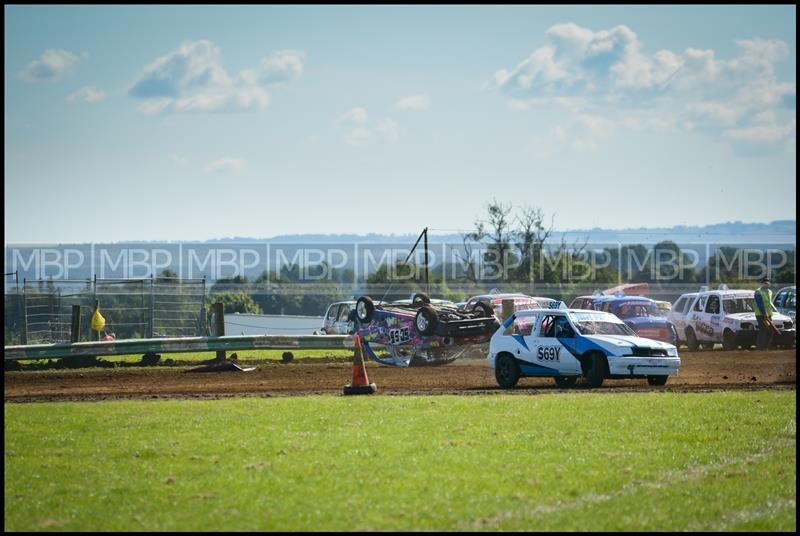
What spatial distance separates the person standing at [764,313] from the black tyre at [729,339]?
3.24 feet

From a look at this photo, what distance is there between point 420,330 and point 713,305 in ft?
34.6

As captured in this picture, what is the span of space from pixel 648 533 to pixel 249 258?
82.2m

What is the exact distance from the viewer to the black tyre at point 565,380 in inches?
864

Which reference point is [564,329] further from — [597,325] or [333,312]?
[333,312]

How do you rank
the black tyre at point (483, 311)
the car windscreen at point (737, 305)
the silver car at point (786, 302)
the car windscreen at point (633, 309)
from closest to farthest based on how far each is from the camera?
the black tyre at point (483, 311) → the car windscreen at point (633, 309) → the car windscreen at point (737, 305) → the silver car at point (786, 302)

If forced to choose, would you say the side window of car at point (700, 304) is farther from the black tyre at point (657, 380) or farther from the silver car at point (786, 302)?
the black tyre at point (657, 380)

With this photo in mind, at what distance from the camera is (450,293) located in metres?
46.4

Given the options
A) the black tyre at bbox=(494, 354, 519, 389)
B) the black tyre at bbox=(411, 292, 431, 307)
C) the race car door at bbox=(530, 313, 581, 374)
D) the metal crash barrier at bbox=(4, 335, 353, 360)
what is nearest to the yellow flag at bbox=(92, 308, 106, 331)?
the metal crash barrier at bbox=(4, 335, 353, 360)

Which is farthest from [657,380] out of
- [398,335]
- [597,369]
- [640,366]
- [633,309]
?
[633,309]

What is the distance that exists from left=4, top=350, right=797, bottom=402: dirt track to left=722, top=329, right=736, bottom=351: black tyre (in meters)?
3.56

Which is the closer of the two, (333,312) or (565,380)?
(565,380)

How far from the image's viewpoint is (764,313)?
30.5 m

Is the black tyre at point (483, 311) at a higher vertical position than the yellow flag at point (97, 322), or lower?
higher

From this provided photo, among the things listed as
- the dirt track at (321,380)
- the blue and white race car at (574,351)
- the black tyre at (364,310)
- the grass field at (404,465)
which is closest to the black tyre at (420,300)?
the black tyre at (364,310)
